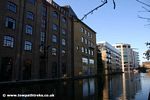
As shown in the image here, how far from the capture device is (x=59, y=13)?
4941cm

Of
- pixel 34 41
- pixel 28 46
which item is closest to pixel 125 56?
pixel 34 41

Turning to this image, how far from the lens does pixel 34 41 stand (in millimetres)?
38594

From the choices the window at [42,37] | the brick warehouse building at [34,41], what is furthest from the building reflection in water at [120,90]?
the window at [42,37]

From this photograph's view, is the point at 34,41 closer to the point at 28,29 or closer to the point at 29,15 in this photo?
the point at 28,29

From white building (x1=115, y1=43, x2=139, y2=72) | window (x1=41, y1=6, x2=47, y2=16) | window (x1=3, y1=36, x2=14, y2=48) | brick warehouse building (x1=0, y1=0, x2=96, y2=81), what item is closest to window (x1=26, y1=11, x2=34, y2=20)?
brick warehouse building (x1=0, y1=0, x2=96, y2=81)

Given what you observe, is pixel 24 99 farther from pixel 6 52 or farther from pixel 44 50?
pixel 44 50

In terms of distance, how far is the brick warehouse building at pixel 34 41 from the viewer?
1268 inches

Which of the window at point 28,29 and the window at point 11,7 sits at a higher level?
the window at point 11,7

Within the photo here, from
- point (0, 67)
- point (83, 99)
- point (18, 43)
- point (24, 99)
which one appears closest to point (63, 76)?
point (18, 43)

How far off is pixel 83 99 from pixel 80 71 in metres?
37.1

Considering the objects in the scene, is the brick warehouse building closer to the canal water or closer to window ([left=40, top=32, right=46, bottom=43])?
window ([left=40, top=32, right=46, bottom=43])

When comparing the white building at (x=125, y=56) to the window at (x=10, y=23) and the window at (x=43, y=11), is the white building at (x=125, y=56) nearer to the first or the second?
the window at (x=43, y=11)

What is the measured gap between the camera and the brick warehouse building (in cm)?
3222

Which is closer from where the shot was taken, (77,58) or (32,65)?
(32,65)
